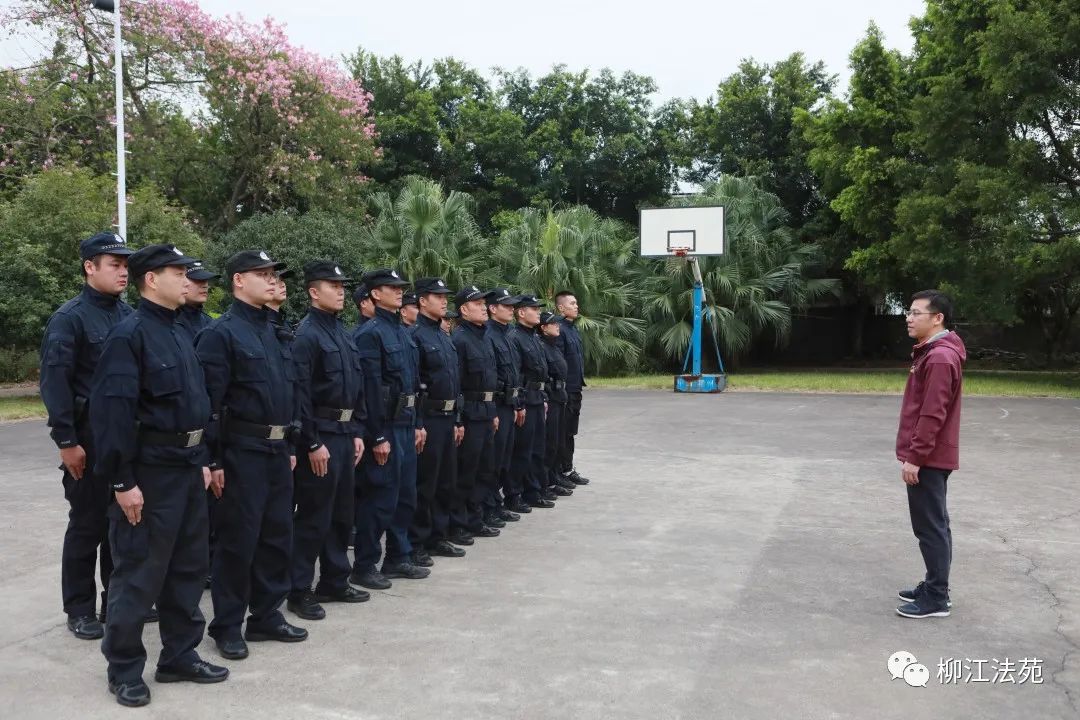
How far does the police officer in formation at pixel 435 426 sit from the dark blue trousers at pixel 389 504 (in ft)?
0.96

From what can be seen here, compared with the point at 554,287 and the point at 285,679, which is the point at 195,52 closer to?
the point at 554,287

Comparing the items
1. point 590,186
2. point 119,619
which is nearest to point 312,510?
point 119,619

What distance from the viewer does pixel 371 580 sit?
5453mm

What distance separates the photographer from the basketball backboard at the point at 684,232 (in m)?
21.0

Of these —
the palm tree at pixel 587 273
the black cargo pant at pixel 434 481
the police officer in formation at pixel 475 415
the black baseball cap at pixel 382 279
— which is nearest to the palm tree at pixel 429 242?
the palm tree at pixel 587 273

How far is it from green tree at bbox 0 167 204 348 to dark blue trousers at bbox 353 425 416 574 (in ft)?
43.0

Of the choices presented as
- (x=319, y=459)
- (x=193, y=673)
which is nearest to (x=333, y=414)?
(x=319, y=459)

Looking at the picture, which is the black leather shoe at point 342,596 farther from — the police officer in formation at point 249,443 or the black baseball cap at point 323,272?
the black baseball cap at point 323,272

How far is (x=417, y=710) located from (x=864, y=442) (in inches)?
365

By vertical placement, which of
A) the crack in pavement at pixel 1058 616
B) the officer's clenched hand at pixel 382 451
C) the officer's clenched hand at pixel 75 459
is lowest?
the crack in pavement at pixel 1058 616

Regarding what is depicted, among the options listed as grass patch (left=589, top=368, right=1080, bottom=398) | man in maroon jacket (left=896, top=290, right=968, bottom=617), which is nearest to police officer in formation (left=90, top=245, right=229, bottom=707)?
man in maroon jacket (left=896, top=290, right=968, bottom=617)

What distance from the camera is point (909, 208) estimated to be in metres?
21.6

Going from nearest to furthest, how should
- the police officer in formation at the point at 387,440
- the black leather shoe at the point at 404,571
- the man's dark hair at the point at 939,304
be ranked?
the man's dark hair at the point at 939,304 → the police officer in formation at the point at 387,440 → the black leather shoe at the point at 404,571

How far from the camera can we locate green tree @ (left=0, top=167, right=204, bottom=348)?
16.4 metres
